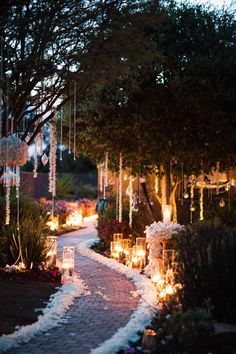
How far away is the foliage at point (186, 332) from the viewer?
211 inches

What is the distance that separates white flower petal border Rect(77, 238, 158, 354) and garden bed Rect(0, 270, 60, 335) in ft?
4.35

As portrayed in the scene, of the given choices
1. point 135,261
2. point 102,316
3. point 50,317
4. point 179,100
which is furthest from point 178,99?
point 50,317

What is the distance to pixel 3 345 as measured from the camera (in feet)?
19.9

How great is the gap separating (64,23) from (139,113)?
3746 mm

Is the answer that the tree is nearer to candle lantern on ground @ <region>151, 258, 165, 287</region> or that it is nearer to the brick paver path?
the brick paver path

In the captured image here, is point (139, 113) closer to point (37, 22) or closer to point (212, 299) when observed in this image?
point (37, 22)

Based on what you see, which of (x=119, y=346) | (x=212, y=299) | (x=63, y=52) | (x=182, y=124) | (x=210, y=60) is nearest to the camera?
(x=119, y=346)

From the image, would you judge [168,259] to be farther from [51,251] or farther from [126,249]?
[126,249]

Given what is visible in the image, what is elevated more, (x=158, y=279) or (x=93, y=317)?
(x=158, y=279)

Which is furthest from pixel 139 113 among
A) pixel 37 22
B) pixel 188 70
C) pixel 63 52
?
pixel 37 22

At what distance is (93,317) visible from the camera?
767cm

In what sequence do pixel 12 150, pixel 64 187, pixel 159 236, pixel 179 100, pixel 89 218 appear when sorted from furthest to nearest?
pixel 64 187
pixel 89 218
pixel 179 100
pixel 159 236
pixel 12 150

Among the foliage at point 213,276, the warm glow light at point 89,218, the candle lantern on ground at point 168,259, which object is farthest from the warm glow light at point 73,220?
the foliage at point 213,276

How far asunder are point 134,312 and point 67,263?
2832 millimetres
